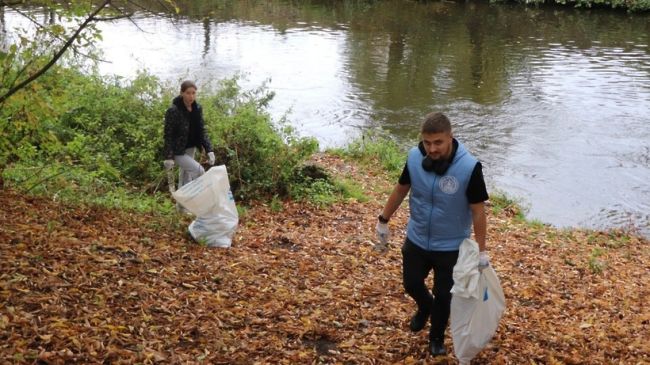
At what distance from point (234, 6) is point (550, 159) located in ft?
74.0

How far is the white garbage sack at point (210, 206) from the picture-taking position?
21.6ft

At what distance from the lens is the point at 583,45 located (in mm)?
25141

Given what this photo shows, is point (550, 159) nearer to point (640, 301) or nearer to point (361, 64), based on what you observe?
point (640, 301)

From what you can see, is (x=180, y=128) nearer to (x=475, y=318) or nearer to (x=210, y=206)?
(x=210, y=206)

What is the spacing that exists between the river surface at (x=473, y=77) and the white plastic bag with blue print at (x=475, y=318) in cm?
488

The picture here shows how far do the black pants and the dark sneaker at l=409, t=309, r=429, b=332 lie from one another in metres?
0.15

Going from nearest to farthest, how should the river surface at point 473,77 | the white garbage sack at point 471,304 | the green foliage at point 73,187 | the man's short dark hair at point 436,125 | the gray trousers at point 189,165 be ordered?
the man's short dark hair at point 436,125 < the white garbage sack at point 471,304 < the green foliage at point 73,187 < the gray trousers at point 189,165 < the river surface at point 473,77

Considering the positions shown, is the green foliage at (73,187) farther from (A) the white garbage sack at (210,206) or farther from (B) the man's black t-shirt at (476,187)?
(B) the man's black t-shirt at (476,187)

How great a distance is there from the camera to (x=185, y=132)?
7.59m

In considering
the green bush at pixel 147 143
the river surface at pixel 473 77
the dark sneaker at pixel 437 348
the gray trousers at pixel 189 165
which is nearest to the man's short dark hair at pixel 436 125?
the dark sneaker at pixel 437 348

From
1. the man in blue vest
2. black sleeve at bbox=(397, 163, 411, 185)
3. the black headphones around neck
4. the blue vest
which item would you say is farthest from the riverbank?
the black headphones around neck

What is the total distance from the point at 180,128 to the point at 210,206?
4.42 feet

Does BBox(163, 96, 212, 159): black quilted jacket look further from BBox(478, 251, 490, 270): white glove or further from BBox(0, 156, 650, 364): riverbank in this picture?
BBox(478, 251, 490, 270): white glove

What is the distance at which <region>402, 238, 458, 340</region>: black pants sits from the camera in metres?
4.51
